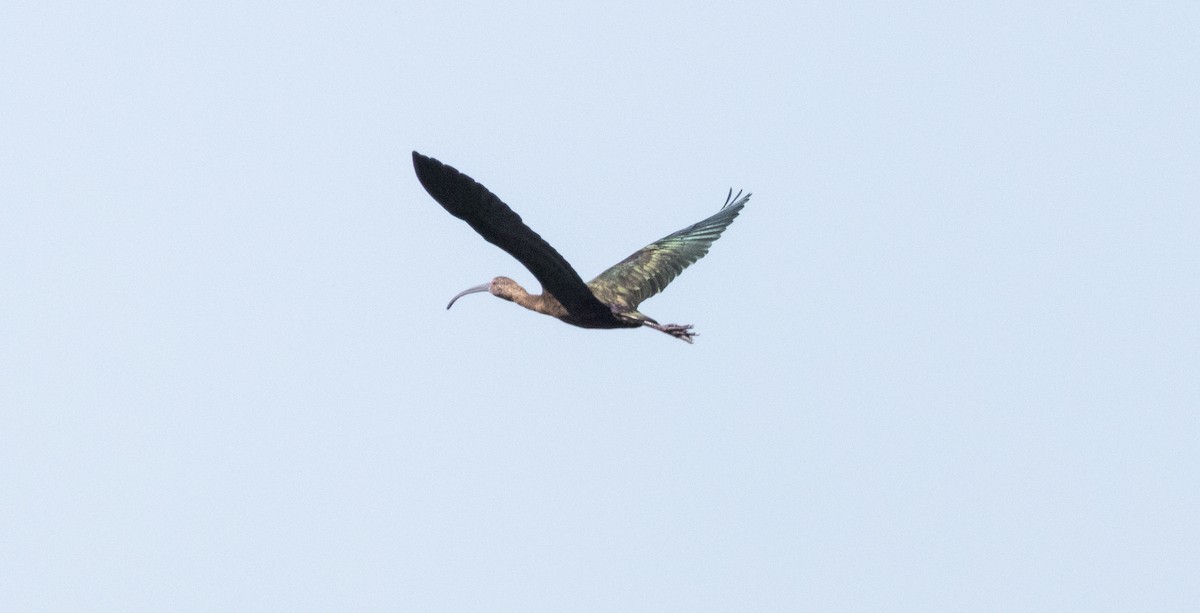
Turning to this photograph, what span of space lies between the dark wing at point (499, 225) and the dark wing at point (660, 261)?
8.81 ft

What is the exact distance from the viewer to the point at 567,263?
20734mm

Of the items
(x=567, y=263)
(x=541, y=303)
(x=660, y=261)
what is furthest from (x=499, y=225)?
(x=660, y=261)

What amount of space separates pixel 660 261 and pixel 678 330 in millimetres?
2908

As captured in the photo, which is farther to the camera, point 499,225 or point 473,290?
point 473,290

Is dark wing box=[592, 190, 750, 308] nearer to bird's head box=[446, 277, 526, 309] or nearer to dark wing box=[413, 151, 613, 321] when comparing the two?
bird's head box=[446, 277, 526, 309]

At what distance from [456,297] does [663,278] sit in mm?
2949

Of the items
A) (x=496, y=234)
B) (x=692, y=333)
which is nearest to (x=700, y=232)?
(x=692, y=333)

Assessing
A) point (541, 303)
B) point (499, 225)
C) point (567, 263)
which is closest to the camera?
point (499, 225)

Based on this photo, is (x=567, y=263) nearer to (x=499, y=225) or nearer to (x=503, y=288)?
(x=499, y=225)

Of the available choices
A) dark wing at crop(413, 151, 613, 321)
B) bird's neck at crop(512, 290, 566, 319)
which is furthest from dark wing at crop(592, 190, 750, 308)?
dark wing at crop(413, 151, 613, 321)

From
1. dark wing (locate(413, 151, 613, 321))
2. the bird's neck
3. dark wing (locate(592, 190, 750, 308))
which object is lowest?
dark wing (locate(413, 151, 613, 321))

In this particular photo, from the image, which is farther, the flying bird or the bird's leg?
the bird's leg

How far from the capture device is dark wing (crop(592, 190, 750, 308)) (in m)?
24.7

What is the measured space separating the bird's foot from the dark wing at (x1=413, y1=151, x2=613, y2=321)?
1267mm
